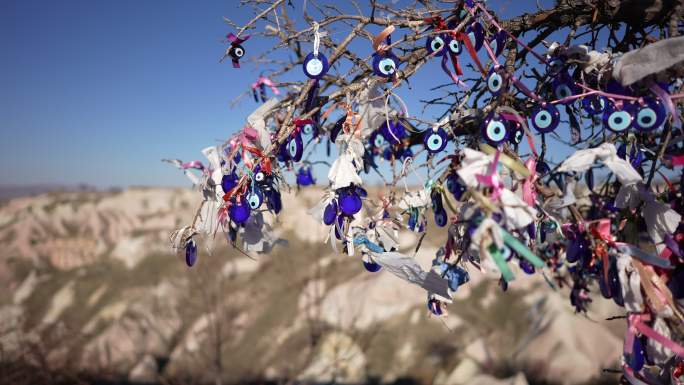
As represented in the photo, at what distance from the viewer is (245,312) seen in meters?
16.6

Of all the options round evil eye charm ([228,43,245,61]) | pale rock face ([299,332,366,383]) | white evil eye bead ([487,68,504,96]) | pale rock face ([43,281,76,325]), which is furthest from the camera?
pale rock face ([43,281,76,325])

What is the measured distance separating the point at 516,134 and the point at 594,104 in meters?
0.29

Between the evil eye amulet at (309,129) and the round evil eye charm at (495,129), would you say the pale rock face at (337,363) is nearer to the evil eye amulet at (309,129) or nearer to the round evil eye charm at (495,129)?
the evil eye amulet at (309,129)

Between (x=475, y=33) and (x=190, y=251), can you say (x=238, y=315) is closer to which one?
(x=190, y=251)

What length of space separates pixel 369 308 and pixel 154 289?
12.1 metres

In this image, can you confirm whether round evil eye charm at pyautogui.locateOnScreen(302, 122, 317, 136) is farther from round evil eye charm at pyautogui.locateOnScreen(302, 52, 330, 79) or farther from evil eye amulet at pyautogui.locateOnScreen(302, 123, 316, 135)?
round evil eye charm at pyautogui.locateOnScreen(302, 52, 330, 79)

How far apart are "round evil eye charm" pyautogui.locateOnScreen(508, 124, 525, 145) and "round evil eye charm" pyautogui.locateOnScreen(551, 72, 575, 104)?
0.17 metres

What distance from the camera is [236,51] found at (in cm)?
162

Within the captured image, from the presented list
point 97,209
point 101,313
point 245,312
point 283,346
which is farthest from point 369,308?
point 97,209

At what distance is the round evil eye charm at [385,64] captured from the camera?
1.40 meters

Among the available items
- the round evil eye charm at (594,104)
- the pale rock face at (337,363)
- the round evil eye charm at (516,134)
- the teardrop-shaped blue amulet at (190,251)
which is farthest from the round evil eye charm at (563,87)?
the pale rock face at (337,363)

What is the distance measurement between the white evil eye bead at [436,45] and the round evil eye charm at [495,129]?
428mm

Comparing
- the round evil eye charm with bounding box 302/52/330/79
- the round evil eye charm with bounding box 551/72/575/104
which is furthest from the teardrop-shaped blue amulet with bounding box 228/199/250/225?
the round evil eye charm with bounding box 551/72/575/104

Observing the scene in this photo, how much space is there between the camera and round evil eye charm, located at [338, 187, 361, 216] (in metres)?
1.31
